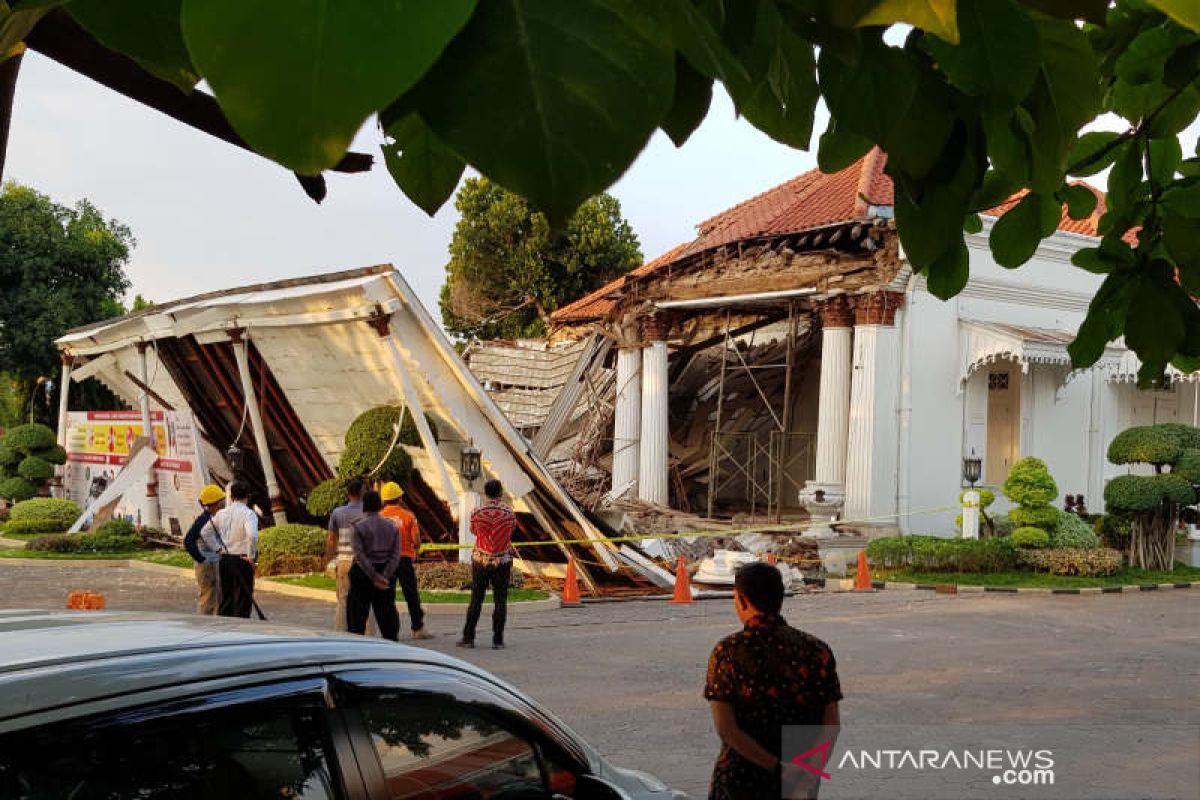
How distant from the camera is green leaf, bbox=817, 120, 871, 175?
5.33ft

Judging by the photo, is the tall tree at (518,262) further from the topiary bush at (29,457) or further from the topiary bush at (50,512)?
the topiary bush at (50,512)

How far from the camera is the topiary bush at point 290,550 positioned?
51.2 ft

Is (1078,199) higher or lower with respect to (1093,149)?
lower

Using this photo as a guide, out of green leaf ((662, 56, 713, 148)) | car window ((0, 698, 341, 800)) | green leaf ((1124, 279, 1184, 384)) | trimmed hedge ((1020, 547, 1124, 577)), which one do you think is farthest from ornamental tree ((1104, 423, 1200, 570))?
green leaf ((662, 56, 713, 148))

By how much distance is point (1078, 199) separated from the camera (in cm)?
282

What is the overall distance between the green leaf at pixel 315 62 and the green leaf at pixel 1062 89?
1047mm

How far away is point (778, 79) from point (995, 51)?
0.25m

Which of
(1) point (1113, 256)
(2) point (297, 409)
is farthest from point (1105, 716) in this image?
(2) point (297, 409)

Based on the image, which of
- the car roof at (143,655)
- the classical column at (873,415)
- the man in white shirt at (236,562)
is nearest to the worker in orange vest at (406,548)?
the man in white shirt at (236,562)

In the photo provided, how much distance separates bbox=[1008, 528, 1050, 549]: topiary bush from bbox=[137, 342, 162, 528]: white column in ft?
47.2

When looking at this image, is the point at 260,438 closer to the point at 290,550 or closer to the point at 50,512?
the point at 290,550

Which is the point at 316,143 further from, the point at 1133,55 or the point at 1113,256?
the point at 1113,256

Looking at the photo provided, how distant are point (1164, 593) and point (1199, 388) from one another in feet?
28.4

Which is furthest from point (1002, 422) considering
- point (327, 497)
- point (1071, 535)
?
point (327, 497)
